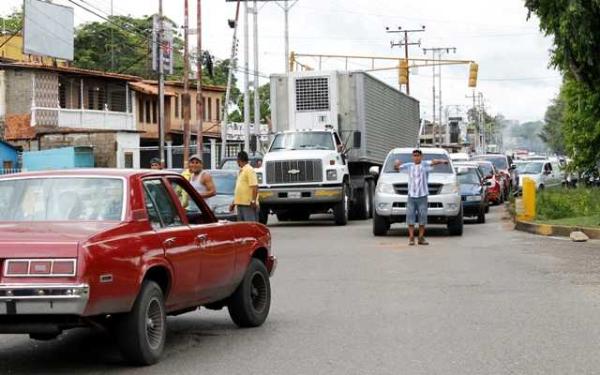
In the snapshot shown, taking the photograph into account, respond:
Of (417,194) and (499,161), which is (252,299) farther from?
(499,161)

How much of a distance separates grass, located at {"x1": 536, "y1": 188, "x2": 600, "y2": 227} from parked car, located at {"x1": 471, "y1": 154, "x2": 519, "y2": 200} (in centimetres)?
1423

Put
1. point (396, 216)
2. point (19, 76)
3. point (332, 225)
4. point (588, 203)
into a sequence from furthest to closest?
1. point (19, 76)
2. point (332, 225)
3. point (588, 203)
4. point (396, 216)

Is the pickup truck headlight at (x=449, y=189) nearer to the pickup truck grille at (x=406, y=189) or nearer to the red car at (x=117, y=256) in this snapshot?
the pickup truck grille at (x=406, y=189)

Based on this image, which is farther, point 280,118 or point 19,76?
point 19,76

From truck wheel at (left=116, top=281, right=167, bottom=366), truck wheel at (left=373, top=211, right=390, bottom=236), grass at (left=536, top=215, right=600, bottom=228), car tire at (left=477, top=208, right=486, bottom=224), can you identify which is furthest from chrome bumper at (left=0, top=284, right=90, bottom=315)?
car tire at (left=477, top=208, right=486, bottom=224)

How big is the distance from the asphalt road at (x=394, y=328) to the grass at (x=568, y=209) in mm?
5992

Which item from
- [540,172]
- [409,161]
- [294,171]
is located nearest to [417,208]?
[409,161]

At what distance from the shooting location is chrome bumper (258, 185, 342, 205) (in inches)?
1013

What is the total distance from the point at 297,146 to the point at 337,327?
57.1 ft

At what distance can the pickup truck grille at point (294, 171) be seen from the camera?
25797 mm

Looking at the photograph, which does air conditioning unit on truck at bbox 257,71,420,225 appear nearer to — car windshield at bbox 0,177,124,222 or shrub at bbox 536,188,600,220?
shrub at bbox 536,188,600,220

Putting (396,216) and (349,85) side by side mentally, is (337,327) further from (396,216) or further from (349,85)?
(349,85)

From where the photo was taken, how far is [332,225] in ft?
88.2

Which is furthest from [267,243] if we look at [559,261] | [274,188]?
[274,188]
